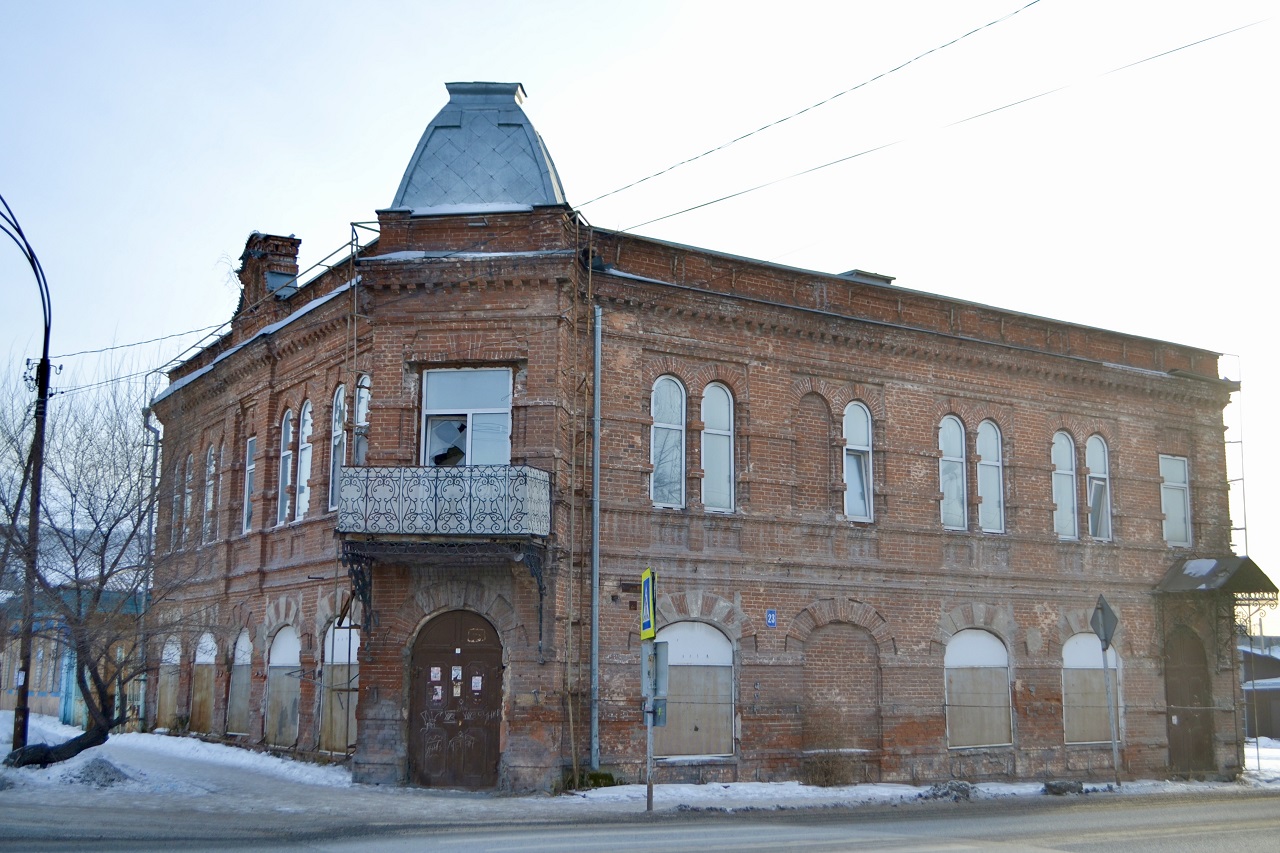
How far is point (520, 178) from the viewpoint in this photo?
69.7 ft

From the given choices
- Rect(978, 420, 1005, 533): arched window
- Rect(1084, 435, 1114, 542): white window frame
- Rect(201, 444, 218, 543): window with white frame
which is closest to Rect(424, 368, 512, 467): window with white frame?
Rect(201, 444, 218, 543): window with white frame

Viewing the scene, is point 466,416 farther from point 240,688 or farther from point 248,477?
point 240,688

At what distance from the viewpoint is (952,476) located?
24797mm

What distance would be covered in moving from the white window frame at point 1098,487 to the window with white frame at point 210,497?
18.1 m

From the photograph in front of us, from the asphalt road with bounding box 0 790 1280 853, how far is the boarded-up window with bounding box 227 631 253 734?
840 centimetres

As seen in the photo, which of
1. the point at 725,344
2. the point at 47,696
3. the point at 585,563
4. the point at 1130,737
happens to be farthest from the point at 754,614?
the point at 47,696

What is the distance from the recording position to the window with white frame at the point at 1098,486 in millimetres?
26531

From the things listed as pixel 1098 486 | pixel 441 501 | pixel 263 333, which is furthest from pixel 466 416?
pixel 1098 486

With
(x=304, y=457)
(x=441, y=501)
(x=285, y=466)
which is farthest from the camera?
(x=285, y=466)

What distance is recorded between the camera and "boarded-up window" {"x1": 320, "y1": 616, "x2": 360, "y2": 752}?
849 inches

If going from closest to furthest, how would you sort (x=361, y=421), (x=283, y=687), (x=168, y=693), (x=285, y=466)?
(x=361, y=421) → (x=283, y=687) → (x=285, y=466) → (x=168, y=693)

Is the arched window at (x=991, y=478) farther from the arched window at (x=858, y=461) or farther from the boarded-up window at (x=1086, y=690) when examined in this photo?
the boarded-up window at (x=1086, y=690)

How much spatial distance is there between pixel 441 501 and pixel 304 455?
22.5 ft

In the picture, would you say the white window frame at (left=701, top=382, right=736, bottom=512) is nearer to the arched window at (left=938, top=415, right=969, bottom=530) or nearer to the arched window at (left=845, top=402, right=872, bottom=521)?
the arched window at (left=845, top=402, right=872, bottom=521)
